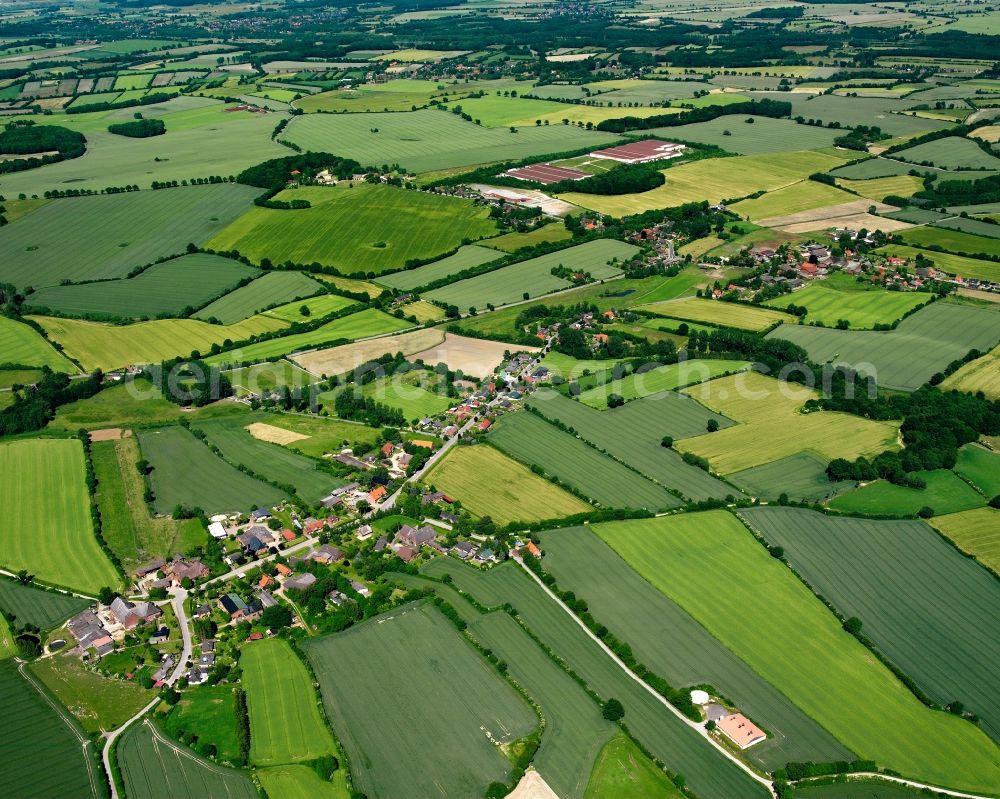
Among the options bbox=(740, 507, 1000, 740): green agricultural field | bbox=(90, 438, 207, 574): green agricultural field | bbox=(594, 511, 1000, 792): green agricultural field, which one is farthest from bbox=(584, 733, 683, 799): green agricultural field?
bbox=(90, 438, 207, 574): green agricultural field

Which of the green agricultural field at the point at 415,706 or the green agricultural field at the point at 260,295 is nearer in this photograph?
the green agricultural field at the point at 415,706

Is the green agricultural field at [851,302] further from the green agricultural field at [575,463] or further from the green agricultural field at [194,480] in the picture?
the green agricultural field at [194,480]

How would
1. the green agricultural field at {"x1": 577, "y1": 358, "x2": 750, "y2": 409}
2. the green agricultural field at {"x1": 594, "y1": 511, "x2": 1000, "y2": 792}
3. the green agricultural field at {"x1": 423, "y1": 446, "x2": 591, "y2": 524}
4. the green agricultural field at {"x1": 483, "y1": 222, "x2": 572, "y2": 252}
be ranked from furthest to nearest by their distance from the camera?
the green agricultural field at {"x1": 483, "y1": 222, "x2": 572, "y2": 252}, the green agricultural field at {"x1": 577, "y1": 358, "x2": 750, "y2": 409}, the green agricultural field at {"x1": 423, "y1": 446, "x2": 591, "y2": 524}, the green agricultural field at {"x1": 594, "y1": 511, "x2": 1000, "y2": 792}

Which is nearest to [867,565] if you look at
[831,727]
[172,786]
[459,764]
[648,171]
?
[831,727]

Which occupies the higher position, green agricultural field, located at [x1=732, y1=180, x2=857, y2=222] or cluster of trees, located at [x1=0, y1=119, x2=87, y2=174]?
cluster of trees, located at [x1=0, y1=119, x2=87, y2=174]

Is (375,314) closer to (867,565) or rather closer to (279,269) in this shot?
(279,269)

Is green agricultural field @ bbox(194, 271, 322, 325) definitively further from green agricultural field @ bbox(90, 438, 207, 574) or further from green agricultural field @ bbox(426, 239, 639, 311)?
green agricultural field @ bbox(90, 438, 207, 574)

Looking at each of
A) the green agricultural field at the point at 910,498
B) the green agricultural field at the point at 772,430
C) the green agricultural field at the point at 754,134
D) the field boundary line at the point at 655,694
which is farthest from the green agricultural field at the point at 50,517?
the green agricultural field at the point at 754,134
